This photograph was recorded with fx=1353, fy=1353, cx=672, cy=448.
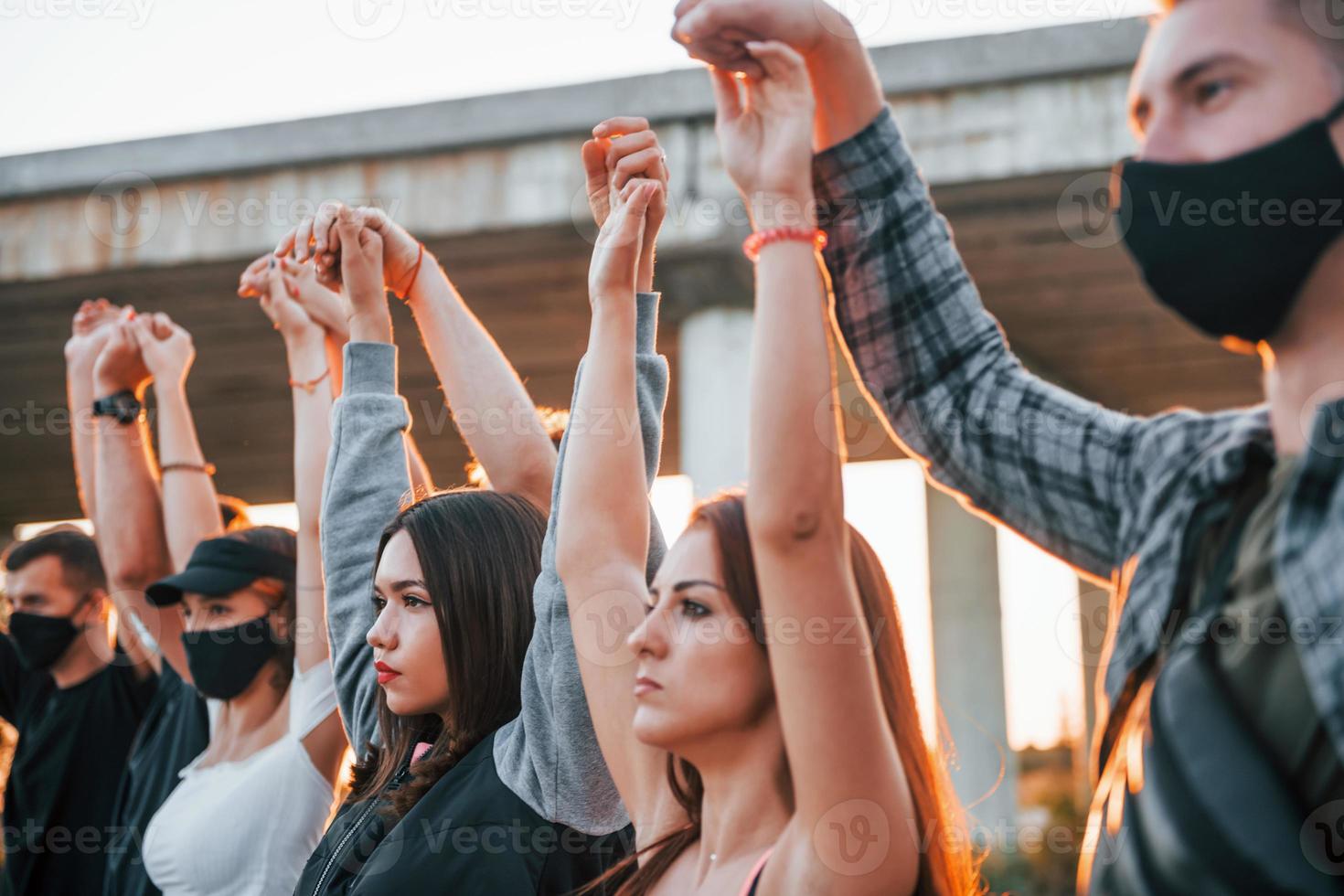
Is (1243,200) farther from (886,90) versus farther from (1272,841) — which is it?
(886,90)

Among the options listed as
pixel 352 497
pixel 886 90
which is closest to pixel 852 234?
pixel 352 497

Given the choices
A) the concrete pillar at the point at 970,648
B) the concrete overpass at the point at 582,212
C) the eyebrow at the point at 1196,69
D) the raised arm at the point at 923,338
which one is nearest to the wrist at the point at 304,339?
the raised arm at the point at 923,338

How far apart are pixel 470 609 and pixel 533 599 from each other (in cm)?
27

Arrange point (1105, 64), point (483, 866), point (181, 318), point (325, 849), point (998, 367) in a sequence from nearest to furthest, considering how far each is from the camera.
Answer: point (998, 367)
point (483, 866)
point (325, 849)
point (1105, 64)
point (181, 318)

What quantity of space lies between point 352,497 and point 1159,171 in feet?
6.57

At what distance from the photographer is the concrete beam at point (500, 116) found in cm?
650

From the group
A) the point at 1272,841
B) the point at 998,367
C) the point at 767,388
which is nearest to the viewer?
the point at 1272,841

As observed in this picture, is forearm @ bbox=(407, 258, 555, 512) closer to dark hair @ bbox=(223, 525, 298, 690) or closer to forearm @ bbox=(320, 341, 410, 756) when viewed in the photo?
forearm @ bbox=(320, 341, 410, 756)

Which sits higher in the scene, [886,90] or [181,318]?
[886,90]

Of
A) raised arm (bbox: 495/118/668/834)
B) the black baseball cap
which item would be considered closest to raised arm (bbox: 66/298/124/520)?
the black baseball cap

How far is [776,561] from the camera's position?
1.45m

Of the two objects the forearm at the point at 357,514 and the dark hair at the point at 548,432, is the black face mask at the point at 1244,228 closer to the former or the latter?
the dark hair at the point at 548,432

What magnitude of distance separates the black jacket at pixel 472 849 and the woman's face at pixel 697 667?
1.79 feet

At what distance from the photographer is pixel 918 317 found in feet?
5.03
